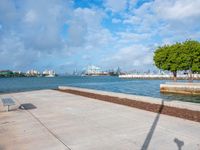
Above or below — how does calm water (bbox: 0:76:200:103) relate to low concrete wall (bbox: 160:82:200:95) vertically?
below

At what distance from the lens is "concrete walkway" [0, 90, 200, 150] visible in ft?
21.7

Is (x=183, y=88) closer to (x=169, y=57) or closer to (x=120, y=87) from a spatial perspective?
(x=169, y=57)

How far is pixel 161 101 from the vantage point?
14172mm

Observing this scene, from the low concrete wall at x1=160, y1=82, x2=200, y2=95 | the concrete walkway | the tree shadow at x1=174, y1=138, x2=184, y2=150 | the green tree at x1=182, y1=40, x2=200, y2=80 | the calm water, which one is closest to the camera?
the tree shadow at x1=174, y1=138, x2=184, y2=150

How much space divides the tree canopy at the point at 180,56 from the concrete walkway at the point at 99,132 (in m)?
43.5

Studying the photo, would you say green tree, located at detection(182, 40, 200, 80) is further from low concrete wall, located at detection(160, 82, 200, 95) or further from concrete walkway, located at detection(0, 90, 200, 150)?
concrete walkway, located at detection(0, 90, 200, 150)

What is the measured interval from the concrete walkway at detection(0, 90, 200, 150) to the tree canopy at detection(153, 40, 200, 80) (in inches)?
1714

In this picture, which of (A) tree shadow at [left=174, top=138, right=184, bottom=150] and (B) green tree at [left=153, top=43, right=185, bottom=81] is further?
(B) green tree at [left=153, top=43, right=185, bottom=81]

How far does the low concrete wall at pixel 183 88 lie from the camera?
36659 millimetres

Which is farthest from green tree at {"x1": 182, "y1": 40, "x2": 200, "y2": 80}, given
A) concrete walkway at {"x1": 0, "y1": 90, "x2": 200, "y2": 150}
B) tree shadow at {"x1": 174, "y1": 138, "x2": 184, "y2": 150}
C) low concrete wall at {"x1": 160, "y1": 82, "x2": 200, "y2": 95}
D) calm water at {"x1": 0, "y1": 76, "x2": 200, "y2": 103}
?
tree shadow at {"x1": 174, "y1": 138, "x2": 184, "y2": 150}

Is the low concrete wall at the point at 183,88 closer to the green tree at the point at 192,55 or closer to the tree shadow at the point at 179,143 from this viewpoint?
the green tree at the point at 192,55

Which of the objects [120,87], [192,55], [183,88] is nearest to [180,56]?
[192,55]

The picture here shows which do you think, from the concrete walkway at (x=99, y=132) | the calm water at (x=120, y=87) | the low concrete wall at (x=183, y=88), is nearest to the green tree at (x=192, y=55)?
the calm water at (x=120, y=87)

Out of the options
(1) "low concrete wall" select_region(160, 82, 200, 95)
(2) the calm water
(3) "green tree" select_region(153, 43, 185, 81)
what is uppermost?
(3) "green tree" select_region(153, 43, 185, 81)
